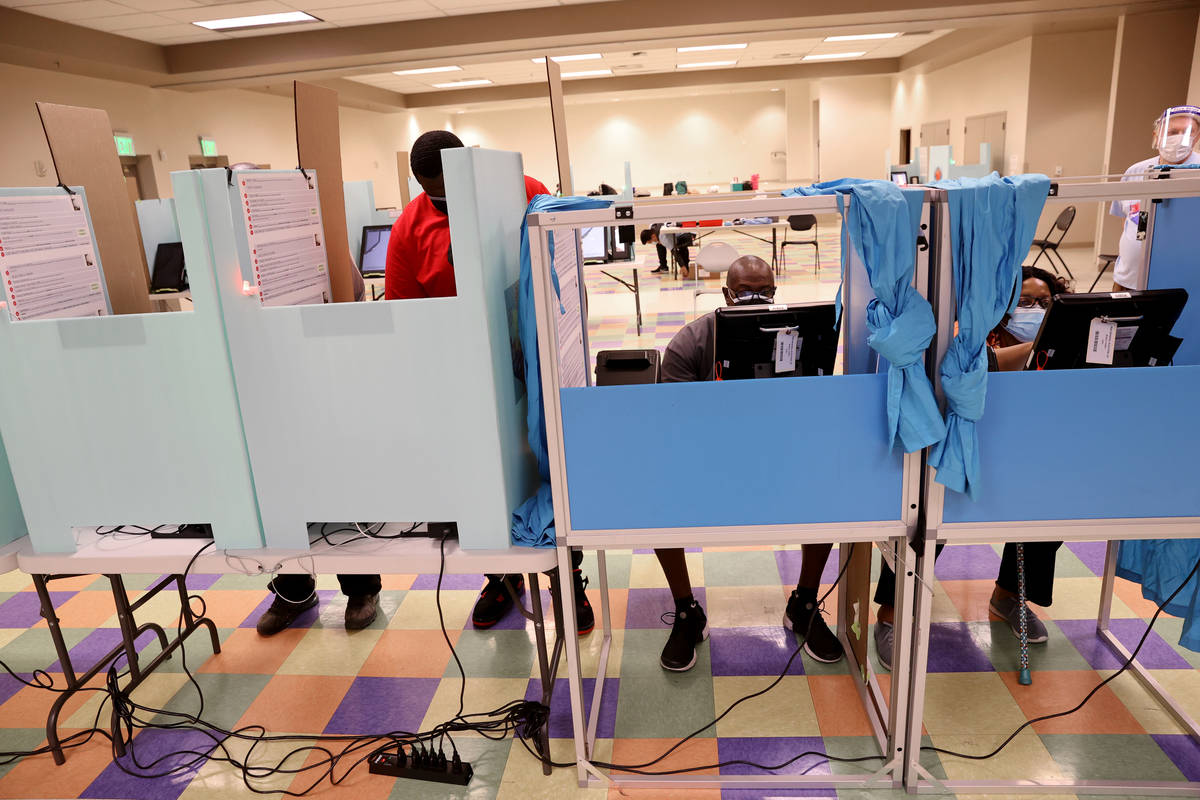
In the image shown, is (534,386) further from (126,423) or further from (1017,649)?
(1017,649)

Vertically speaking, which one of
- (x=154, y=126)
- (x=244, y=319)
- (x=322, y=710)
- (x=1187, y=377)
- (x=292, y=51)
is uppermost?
(x=292, y=51)

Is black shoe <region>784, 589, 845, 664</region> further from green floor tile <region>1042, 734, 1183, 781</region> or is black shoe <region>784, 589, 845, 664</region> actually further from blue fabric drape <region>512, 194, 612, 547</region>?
blue fabric drape <region>512, 194, 612, 547</region>

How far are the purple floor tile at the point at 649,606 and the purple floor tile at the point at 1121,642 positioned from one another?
4.04ft

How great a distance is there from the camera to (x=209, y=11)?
739cm

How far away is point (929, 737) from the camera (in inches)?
82.9

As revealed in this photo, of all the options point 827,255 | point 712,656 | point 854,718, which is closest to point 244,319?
point 712,656

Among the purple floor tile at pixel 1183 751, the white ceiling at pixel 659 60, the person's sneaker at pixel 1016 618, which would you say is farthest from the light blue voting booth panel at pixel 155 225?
the white ceiling at pixel 659 60

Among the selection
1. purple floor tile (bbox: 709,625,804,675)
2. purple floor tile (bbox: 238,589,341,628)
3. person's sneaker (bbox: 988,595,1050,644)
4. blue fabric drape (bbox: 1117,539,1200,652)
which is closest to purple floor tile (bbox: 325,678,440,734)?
purple floor tile (bbox: 238,589,341,628)

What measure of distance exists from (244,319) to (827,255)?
36.0ft

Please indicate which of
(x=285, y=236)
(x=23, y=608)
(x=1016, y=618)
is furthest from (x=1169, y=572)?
(x=23, y=608)

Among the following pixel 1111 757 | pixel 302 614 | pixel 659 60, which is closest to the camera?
pixel 1111 757

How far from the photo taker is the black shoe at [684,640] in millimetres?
2445

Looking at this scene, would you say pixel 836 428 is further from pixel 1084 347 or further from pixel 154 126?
pixel 154 126

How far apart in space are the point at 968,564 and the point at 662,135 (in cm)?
1690
